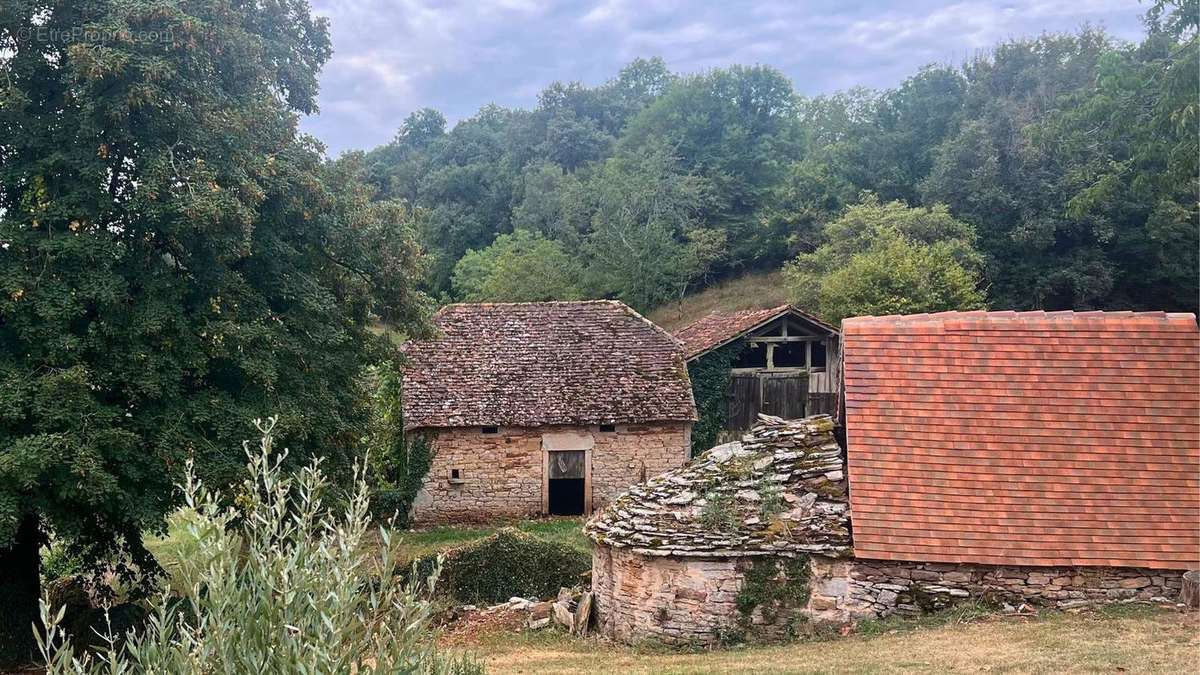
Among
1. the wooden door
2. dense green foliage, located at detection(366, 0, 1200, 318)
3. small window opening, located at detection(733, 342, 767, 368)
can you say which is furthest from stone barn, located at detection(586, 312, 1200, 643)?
small window opening, located at detection(733, 342, 767, 368)

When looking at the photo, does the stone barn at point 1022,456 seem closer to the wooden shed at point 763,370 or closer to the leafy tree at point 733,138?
the wooden shed at point 763,370

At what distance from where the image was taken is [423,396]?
21.2 m

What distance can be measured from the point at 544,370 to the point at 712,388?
5160mm

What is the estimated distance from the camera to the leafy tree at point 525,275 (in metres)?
43.1

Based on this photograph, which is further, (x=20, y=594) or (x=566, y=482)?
(x=566, y=482)

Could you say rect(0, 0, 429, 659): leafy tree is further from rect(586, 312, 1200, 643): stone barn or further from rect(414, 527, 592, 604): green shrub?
rect(586, 312, 1200, 643): stone barn

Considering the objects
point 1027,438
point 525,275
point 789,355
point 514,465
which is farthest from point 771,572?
point 525,275

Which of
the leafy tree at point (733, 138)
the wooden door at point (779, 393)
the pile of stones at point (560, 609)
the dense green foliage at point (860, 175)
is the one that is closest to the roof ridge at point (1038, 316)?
the dense green foliage at point (860, 175)

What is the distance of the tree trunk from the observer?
12.4 metres

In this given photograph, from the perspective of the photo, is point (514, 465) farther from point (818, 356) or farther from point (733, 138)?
point (733, 138)

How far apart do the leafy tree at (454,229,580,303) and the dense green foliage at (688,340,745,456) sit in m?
19.8

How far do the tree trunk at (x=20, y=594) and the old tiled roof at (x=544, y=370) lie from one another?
8.75 meters

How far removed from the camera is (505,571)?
1515 centimetres

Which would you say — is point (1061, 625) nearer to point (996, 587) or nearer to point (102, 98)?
point (996, 587)
